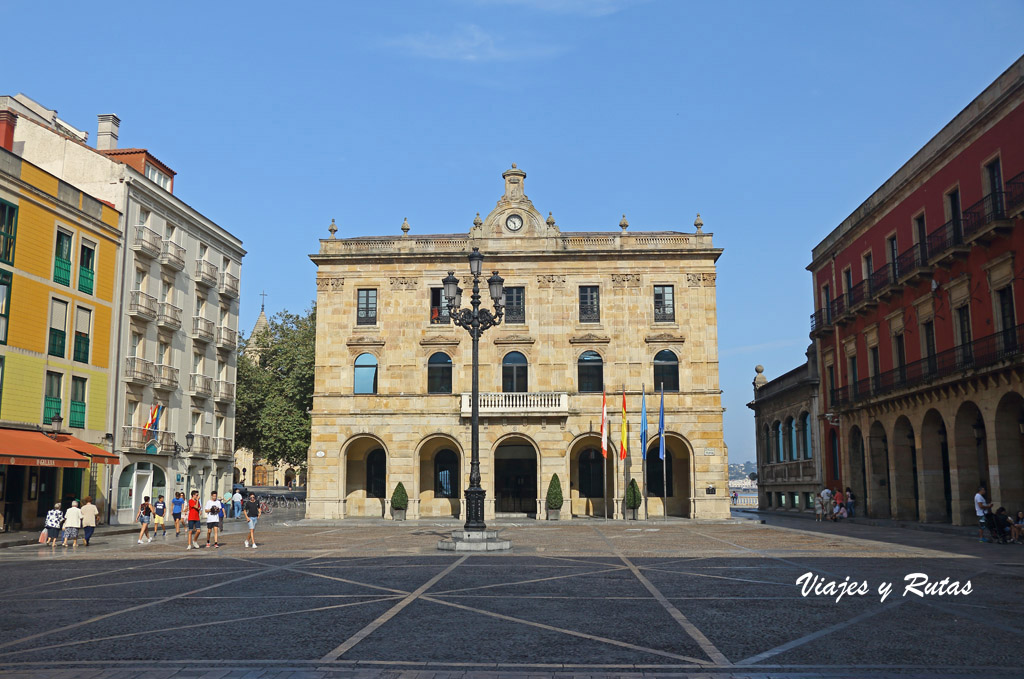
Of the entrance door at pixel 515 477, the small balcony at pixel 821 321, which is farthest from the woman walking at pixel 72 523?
the small balcony at pixel 821 321

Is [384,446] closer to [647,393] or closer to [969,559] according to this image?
[647,393]

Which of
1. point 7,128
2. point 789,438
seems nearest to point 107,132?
point 7,128

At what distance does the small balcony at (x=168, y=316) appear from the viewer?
3925 centimetres

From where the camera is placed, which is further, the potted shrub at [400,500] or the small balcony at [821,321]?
the small balcony at [821,321]

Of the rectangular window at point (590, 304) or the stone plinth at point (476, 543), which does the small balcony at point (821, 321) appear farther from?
the stone plinth at point (476, 543)

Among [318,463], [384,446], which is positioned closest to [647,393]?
[384,446]

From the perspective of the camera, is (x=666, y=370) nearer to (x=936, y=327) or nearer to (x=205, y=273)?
(x=936, y=327)

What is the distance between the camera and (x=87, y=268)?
34.6 metres

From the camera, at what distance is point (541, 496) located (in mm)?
40594

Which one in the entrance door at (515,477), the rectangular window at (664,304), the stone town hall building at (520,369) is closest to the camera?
the stone town hall building at (520,369)

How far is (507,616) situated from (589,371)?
1215 inches

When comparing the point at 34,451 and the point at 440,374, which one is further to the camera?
the point at 440,374

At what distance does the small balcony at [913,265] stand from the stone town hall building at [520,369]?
9.59m

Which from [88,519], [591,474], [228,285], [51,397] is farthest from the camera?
[228,285]
